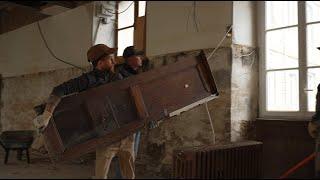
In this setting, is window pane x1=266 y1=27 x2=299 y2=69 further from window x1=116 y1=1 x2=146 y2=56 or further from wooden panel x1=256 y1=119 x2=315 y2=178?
window x1=116 y1=1 x2=146 y2=56

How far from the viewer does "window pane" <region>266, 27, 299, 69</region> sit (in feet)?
8.77

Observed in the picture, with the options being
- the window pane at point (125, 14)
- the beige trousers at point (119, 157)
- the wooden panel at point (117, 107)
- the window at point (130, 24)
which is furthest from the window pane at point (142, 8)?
the beige trousers at point (119, 157)

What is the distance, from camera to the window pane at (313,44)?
256cm

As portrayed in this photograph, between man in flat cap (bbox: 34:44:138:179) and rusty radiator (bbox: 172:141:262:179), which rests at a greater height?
man in flat cap (bbox: 34:44:138:179)

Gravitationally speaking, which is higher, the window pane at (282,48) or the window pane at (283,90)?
the window pane at (282,48)

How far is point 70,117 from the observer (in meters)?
1.75

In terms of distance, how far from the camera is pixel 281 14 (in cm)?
274

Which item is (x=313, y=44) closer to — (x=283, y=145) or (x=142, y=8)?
(x=283, y=145)

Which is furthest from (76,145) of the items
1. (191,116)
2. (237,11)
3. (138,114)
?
(237,11)

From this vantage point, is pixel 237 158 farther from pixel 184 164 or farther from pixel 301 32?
pixel 301 32

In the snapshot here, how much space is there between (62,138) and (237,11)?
1691 millimetres

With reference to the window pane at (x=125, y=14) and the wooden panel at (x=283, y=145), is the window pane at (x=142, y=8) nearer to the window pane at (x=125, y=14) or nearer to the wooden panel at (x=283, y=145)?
the window pane at (x=125, y=14)

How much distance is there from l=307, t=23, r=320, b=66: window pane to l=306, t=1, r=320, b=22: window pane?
50mm

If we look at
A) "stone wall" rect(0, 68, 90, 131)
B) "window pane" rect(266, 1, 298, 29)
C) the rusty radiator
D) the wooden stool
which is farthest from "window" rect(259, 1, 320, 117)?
the wooden stool
